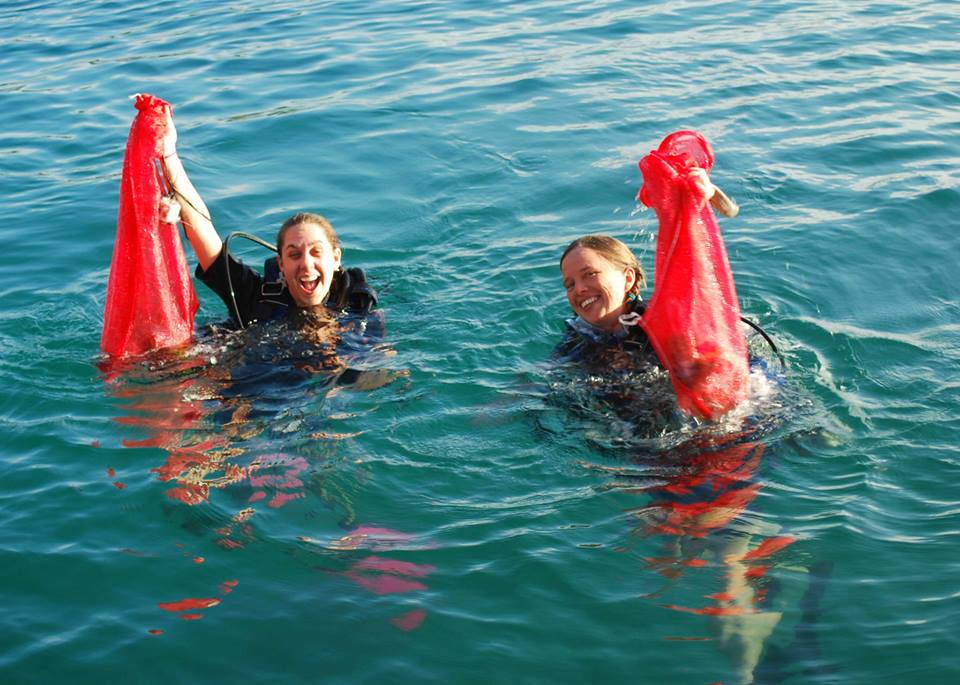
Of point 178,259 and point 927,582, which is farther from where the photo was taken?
point 178,259

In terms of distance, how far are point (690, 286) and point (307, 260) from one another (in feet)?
7.38

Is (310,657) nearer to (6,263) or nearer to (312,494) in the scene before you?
(312,494)

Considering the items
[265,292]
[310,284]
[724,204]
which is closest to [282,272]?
[265,292]

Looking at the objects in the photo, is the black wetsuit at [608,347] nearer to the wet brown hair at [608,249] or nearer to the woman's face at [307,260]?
the wet brown hair at [608,249]

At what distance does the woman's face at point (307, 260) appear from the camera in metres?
5.81

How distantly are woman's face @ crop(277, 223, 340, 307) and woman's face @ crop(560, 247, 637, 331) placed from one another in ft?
4.56

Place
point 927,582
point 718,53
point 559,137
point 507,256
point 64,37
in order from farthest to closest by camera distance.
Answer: point 64,37 < point 718,53 < point 559,137 < point 507,256 < point 927,582

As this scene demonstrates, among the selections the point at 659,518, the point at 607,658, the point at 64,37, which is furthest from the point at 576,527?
the point at 64,37

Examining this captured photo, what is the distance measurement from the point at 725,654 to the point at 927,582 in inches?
35.8

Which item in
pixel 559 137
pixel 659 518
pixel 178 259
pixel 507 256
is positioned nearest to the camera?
pixel 659 518

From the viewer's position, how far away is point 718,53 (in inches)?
464

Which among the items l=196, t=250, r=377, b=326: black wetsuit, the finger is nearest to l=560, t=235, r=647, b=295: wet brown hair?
the finger

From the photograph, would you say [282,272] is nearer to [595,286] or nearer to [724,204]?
[595,286]

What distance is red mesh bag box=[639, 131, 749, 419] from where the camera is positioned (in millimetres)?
4488
